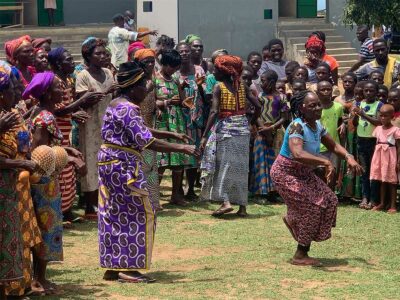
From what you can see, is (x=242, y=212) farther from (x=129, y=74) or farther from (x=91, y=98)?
(x=129, y=74)

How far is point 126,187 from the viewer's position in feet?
26.5

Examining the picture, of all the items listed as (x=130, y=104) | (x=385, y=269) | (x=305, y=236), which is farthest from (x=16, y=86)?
(x=385, y=269)

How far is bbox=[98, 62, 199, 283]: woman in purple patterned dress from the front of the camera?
8.05m

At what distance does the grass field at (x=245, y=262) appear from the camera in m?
7.98

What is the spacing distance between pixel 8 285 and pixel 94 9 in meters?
19.3

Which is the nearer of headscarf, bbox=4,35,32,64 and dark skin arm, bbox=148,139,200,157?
dark skin arm, bbox=148,139,200,157

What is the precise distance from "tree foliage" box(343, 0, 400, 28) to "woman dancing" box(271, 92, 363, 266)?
1099 centimetres

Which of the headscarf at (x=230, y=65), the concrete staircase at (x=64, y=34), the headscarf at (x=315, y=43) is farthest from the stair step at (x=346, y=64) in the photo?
the headscarf at (x=230, y=65)

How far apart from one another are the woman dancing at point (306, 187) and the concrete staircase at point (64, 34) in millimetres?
14633

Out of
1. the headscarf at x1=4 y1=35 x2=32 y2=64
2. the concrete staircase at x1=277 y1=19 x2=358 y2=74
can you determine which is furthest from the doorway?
the headscarf at x1=4 y1=35 x2=32 y2=64

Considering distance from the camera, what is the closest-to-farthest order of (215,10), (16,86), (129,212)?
1. (16,86)
2. (129,212)
3. (215,10)

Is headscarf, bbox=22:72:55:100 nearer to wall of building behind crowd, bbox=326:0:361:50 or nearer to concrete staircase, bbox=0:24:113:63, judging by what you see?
concrete staircase, bbox=0:24:113:63

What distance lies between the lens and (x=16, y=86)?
7.27 meters

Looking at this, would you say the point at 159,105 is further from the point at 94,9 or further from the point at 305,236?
the point at 94,9
